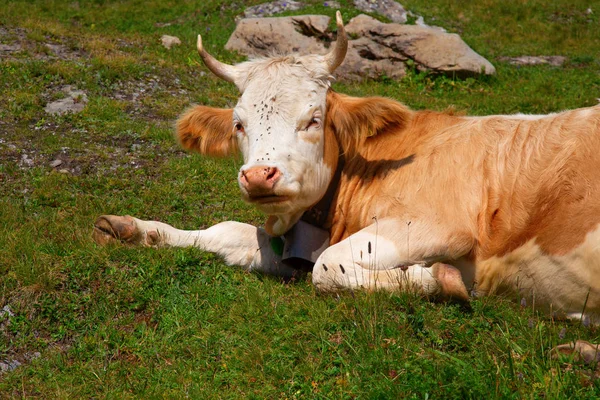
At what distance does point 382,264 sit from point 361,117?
1448 millimetres

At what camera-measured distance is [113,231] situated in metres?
6.56

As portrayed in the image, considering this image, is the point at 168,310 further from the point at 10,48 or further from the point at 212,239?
the point at 10,48

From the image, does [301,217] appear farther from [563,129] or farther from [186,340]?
[563,129]

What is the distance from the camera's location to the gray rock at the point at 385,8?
743 inches

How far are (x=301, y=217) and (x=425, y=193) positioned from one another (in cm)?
124

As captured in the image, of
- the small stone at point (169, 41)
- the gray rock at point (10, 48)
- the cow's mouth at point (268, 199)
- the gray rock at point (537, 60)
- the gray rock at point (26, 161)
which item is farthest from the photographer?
the gray rock at point (537, 60)

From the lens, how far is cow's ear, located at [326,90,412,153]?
629cm

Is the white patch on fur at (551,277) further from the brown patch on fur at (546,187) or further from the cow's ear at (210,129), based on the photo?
the cow's ear at (210,129)

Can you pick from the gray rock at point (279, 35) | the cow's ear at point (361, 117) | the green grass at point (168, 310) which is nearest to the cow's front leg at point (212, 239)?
the green grass at point (168, 310)

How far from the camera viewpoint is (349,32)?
15648 millimetres

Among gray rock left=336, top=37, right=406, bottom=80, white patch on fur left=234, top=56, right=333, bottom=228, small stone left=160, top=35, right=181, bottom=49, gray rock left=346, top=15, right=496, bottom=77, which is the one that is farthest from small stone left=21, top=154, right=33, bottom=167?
gray rock left=346, top=15, right=496, bottom=77

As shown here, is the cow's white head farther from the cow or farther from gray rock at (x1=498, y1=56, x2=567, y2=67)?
gray rock at (x1=498, y1=56, x2=567, y2=67)

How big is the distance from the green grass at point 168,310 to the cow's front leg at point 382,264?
0.15 m

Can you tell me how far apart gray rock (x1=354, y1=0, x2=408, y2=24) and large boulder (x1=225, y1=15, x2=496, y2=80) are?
9.94 feet
